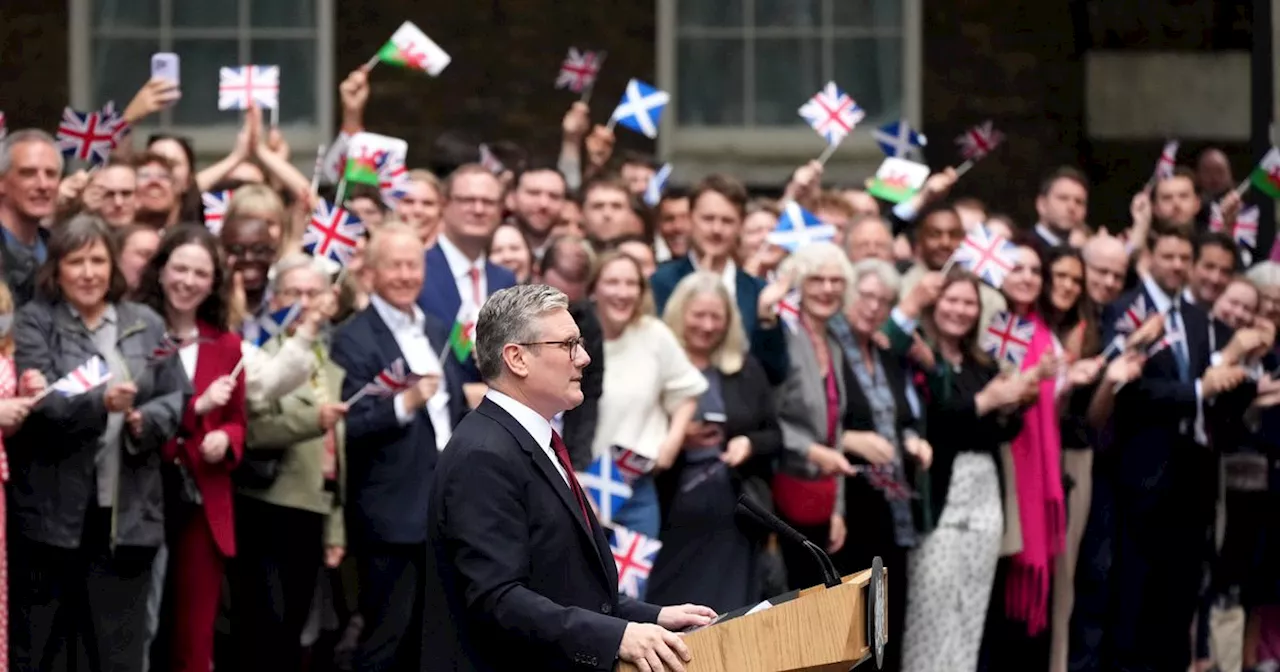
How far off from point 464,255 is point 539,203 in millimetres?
827

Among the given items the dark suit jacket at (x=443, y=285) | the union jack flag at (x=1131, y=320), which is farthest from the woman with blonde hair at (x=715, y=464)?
the union jack flag at (x=1131, y=320)

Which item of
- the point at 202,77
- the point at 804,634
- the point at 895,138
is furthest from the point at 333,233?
the point at 202,77

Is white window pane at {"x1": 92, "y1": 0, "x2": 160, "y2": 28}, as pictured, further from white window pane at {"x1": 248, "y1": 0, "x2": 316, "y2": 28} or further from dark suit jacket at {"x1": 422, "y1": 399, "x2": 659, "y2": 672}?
dark suit jacket at {"x1": 422, "y1": 399, "x2": 659, "y2": 672}

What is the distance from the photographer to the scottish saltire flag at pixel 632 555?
10.0 metres

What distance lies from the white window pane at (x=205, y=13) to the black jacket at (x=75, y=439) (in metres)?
7.00

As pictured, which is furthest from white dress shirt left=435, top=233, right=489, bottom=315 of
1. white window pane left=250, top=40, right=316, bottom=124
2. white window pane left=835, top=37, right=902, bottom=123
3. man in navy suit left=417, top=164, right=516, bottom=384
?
white window pane left=835, top=37, right=902, bottom=123

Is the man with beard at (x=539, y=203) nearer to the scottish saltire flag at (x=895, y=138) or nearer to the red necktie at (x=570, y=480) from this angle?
the scottish saltire flag at (x=895, y=138)

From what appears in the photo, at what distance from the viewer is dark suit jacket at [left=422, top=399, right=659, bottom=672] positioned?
589cm

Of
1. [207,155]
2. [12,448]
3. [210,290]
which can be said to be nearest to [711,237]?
[210,290]

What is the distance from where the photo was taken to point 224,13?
1609 centimetres

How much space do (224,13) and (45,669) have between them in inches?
305

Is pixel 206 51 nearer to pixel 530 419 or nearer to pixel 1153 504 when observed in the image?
pixel 1153 504

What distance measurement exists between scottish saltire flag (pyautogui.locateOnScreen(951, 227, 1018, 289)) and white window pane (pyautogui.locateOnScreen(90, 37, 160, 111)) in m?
6.43

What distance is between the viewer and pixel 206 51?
16.1 m
